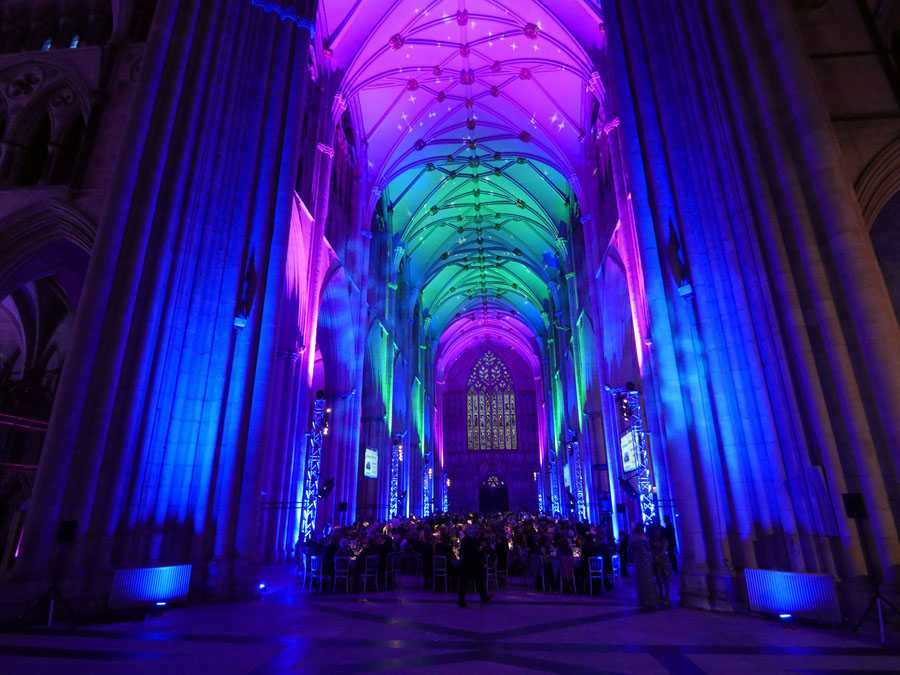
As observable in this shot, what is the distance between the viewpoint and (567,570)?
10.1 metres

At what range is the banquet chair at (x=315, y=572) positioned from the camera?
33.6 ft

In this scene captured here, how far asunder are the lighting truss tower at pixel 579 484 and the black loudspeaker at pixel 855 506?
1951 cm

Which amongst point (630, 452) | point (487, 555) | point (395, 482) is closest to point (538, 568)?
point (487, 555)

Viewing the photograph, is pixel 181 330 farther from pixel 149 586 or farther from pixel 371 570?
pixel 371 570

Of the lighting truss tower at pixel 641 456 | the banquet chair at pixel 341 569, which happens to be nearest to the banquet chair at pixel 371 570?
the banquet chair at pixel 341 569

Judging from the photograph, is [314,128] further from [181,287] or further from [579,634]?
[579,634]

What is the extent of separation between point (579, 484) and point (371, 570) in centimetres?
1919

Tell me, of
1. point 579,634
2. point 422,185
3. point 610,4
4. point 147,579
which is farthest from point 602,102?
point 147,579

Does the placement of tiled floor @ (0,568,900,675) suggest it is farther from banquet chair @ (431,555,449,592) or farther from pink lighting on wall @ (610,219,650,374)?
pink lighting on wall @ (610,219,650,374)

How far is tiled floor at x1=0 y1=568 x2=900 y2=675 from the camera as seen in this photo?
4.37 m

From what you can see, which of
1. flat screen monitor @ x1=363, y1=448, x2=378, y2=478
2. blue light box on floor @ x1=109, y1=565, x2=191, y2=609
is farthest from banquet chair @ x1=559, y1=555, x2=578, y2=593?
flat screen monitor @ x1=363, y1=448, x2=378, y2=478

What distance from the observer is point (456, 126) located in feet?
80.4

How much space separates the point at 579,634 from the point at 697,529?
3.30 meters

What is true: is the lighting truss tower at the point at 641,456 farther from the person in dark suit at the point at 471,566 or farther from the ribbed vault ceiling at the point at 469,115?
the ribbed vault ceiling at the point at 469,115
